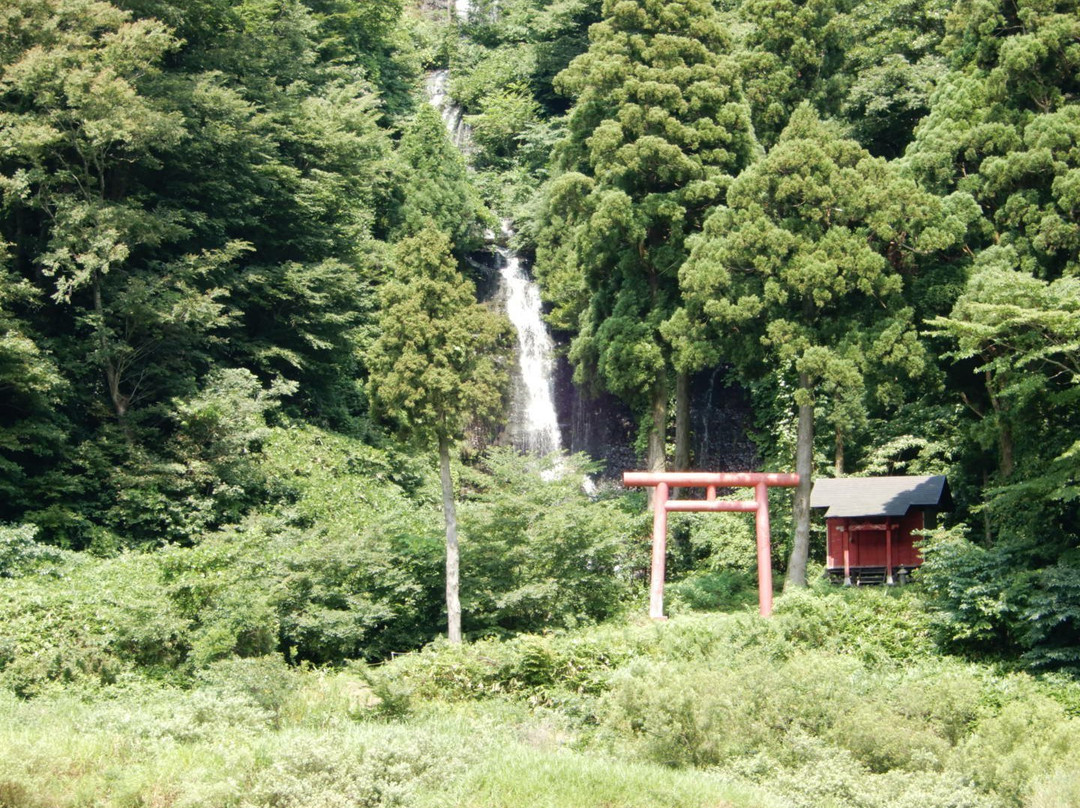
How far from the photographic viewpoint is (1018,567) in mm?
16203

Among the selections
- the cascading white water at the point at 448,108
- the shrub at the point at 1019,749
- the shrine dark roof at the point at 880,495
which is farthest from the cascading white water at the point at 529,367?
the shrub at the point at 1019,749

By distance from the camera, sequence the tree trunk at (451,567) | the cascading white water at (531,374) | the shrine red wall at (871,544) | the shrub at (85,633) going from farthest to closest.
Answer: the cascading white water at (531,374), the shrine red wall at (871,544), the tree trunk at (451,567), the shrub at (85,633)

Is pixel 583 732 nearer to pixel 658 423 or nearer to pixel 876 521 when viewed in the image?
pixel 876 521

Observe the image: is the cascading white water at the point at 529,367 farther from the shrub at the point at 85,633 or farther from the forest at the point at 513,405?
the shrub at the point at 85,633

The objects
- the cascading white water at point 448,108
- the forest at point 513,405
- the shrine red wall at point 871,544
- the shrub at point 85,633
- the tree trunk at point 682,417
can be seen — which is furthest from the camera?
the cascading white water at point 448,108

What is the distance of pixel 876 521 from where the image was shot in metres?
22.5

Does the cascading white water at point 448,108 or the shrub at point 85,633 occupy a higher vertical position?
the cascading white water at point 448,108

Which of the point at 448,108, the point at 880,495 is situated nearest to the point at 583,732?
the point at 880,495

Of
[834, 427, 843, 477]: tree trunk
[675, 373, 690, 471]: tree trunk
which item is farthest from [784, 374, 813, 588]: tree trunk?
[834, 427, 843, 477]: tree trunk

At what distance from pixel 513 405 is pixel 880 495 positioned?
1111 cm

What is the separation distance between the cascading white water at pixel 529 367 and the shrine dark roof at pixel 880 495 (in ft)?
23.7

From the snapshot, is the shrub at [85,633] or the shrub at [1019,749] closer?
the shrub at [1019,749]

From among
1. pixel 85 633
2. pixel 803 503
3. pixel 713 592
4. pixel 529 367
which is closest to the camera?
pixel 85 633

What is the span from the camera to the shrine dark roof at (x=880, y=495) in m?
21.8
